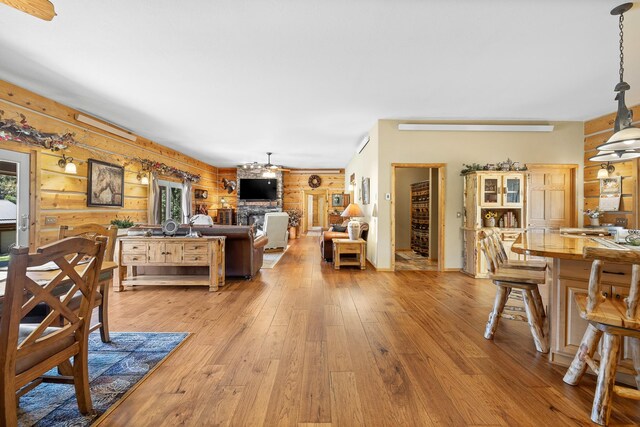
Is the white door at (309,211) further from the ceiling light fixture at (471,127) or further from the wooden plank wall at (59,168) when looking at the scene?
the ceiling light fixture at (471,127)

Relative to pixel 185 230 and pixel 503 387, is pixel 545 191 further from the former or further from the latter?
pixel 185 230

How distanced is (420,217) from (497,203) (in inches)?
95.1

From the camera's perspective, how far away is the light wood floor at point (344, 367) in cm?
163

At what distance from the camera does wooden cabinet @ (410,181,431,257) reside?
688cm

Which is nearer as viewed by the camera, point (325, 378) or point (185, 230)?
point (325, 378)

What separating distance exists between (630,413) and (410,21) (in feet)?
10.4

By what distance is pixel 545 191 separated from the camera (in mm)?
5441

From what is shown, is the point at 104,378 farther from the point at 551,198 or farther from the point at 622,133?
the point at 551,198

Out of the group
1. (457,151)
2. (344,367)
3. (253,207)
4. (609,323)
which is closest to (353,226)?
(457,151)

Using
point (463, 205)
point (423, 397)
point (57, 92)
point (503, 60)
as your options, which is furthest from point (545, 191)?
point (57, 92)

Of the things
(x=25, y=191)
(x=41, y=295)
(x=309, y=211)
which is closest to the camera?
(x=41, y=295)

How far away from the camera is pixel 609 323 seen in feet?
5.03

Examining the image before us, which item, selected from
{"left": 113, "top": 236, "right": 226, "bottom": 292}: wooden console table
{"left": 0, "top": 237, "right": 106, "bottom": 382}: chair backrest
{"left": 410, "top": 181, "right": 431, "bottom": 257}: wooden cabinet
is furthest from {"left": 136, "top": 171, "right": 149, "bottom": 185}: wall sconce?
{"left": 410, "top": 181, "right": 431, "bottom": 257}: wooden cabinet

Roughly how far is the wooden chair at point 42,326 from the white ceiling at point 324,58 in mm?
2228
